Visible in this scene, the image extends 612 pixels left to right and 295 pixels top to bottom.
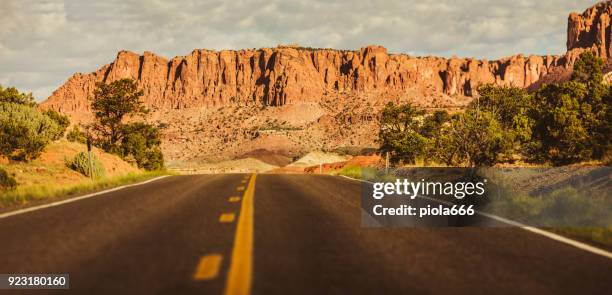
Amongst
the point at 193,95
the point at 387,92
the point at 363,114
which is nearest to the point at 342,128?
the point at 363,114

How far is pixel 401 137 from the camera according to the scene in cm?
4531

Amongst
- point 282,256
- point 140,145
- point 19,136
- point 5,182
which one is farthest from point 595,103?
point 282,256

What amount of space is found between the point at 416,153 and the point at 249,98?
149779 millimetres

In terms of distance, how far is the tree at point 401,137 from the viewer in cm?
4297

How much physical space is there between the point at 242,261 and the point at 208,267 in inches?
15.0

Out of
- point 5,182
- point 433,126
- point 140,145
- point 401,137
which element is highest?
point 433,126

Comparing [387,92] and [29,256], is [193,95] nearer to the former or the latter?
[387,92]

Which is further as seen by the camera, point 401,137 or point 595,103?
point 401,137

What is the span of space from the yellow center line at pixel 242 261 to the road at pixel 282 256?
0.05 feet

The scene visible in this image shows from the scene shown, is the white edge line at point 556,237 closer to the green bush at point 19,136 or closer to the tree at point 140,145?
the green bush at point 19,136

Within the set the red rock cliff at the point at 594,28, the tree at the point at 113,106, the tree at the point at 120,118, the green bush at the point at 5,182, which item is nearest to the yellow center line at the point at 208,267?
the green bush at the point at 5,182

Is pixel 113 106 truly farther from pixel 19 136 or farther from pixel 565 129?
pixel 565 129

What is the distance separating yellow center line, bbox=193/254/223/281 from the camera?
15.7 feet

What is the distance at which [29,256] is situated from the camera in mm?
5836
